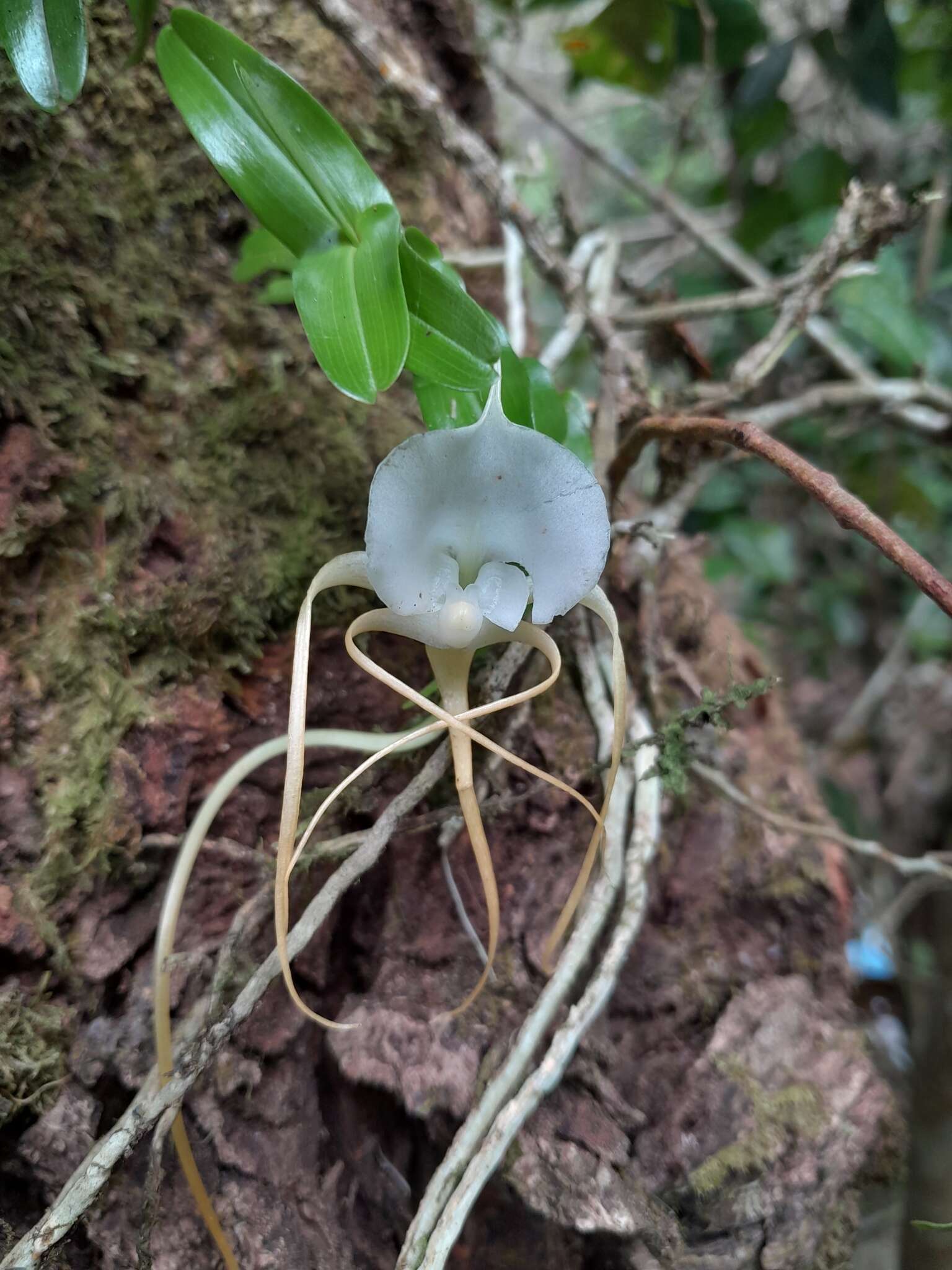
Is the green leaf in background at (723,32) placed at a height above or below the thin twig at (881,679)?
above

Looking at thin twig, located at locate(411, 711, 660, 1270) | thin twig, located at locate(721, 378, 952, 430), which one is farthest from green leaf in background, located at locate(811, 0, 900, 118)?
thin twig, located at locate(411, 711, 660, 1270)

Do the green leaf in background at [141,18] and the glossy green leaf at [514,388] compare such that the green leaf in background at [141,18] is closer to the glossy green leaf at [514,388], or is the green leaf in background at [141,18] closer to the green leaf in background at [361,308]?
the green leaf in background at [361,308]

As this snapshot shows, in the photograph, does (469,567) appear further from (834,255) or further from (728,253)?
(728,253)

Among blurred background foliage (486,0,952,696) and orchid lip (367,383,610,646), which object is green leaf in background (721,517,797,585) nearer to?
blurred background foliage (486,0,952,696)

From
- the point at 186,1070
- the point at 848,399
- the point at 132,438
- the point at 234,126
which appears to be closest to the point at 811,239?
the point at 848,399

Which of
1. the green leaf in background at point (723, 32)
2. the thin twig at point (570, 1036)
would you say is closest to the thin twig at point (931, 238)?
the green leaf in background at point (723, 32)

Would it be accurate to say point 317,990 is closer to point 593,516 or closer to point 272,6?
point 593,516
